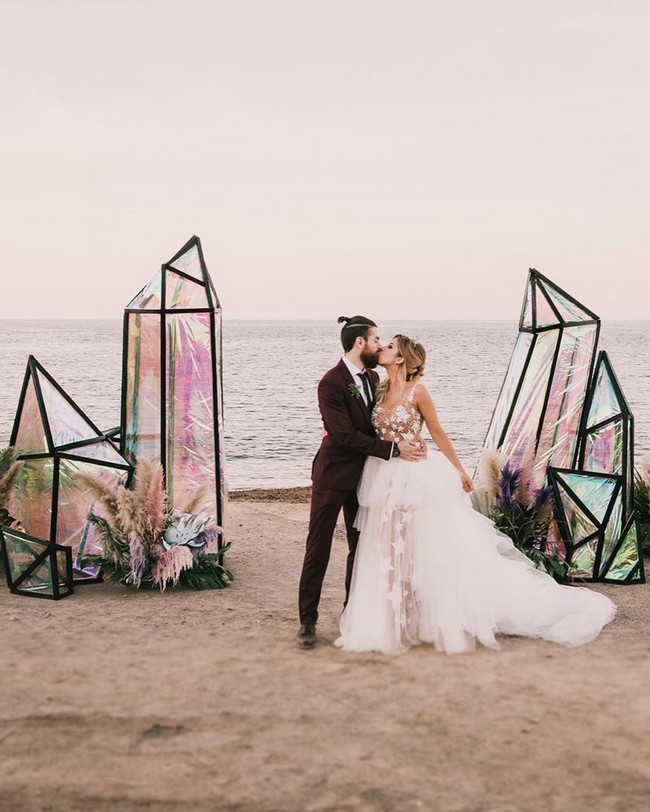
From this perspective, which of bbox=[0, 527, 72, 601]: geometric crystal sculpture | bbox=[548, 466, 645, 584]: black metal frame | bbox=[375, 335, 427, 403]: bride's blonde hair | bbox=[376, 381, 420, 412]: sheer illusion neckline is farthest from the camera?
bbox=[548, 466, 645, 584]: black metal frame

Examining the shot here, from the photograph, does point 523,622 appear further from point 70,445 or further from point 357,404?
point 70,445

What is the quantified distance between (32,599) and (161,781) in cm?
343

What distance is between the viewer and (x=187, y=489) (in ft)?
25.8

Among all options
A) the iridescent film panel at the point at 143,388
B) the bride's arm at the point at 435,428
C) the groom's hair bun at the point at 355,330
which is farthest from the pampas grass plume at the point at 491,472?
the iridescent film panel at the point at 143,388

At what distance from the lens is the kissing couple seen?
19.3 feet

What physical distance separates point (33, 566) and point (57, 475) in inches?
33.2

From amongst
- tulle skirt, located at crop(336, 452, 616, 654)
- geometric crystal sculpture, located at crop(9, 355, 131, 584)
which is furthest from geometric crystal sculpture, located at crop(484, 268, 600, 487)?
geometric crystal sculpture, located at crop(9, 355, 131, 584)

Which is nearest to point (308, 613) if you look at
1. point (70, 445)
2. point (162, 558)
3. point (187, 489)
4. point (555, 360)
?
point (162, 558)

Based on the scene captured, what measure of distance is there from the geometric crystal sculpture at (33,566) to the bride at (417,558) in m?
2.54

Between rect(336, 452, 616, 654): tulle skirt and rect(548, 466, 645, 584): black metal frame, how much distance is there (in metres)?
1.50

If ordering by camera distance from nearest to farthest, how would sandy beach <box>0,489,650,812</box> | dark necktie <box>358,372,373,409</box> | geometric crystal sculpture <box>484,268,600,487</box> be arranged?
sandy beach <box>0,489,650,812</box> → dark necktie <box>358,372,373,409</box> → geometric crystal sculpture <box>484,268,600,487</box>

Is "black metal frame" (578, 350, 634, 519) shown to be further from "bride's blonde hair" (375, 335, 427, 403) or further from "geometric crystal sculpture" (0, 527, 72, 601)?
"geometric crystal sculpture" (0, 527, 72, 601)

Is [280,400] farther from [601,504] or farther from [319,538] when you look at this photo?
[319,538]

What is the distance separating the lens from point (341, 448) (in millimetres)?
Answer: 6031
